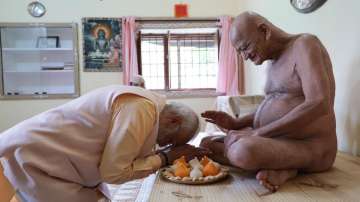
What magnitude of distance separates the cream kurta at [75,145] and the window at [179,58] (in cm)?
365

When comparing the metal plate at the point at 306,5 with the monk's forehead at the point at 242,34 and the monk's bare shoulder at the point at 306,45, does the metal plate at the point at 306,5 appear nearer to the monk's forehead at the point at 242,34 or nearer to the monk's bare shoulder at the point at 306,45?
the monk's bare shoulder at the point at 306,45

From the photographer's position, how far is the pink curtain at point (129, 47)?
4.72 metres

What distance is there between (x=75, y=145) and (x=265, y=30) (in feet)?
2.91

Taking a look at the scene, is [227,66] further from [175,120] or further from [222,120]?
[175,120]

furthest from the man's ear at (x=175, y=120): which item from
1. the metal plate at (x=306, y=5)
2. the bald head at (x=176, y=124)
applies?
the metal plate at (x=306, y=5)

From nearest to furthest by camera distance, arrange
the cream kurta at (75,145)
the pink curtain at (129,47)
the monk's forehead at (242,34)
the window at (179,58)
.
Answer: the cream kurta at (75,145)
the monk's forehead at (242,34)
the pink curtain at (129,47)
the window at (179,58)

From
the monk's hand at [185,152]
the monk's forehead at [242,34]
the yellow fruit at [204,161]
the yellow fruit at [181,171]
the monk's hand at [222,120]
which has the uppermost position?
the monk's forehead at [242,34]

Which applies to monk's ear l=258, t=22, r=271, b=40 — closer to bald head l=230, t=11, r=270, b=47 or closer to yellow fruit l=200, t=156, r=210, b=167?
bald head l=230, t=11, r=270, b=47

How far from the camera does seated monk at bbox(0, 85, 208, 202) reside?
4.10 ft

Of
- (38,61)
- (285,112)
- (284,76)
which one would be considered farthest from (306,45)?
(38,61)

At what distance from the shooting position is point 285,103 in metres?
1.43

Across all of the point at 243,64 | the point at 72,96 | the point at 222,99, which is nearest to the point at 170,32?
the point at 243,64

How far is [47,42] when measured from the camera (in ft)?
16.0

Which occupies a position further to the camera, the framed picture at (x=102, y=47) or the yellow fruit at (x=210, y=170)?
the framed picture at (x=102, y=47)
